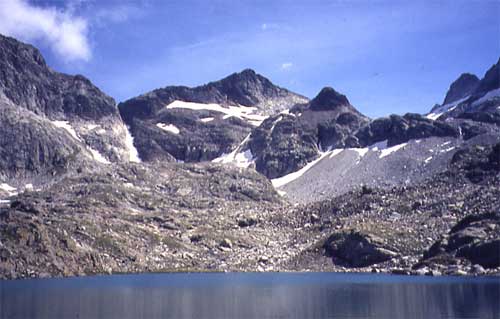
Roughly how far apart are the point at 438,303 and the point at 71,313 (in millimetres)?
46013

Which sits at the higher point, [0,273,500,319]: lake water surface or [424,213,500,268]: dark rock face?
[424,213,500,268]: dark rock face

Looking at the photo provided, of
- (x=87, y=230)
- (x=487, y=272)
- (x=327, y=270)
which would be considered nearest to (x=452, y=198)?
(x=327, y=270)

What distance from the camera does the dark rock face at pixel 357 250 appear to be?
156 metres

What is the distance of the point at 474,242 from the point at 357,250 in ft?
130

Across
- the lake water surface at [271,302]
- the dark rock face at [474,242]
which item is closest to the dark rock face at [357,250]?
the dark rock face at [474,242]

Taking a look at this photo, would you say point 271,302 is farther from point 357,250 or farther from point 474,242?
point 357,250

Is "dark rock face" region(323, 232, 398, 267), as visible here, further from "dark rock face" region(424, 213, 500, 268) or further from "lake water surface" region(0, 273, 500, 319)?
"lake water surface" region(0, 273, 500, 319)

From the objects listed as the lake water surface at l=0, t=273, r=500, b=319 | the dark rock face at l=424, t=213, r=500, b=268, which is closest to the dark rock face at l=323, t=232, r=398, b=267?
the dark rock face at l=424, t=213, r=500, b=268

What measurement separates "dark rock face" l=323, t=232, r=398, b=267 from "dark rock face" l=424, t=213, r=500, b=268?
17.9 m

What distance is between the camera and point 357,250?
160625 mm

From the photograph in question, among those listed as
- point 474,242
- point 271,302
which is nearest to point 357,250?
point 474,242

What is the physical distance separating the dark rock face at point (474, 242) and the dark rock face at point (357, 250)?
17909 mm

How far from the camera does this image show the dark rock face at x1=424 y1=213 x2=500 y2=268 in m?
121

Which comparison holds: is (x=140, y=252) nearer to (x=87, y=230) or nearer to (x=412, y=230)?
(x=87, y=230)
